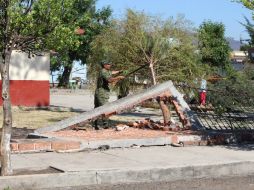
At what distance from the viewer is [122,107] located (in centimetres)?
1360

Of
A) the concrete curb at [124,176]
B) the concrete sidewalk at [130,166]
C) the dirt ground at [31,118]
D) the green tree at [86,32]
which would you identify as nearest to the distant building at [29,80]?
the dirt ground at [31,118]

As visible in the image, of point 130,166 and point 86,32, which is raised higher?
point 86,32

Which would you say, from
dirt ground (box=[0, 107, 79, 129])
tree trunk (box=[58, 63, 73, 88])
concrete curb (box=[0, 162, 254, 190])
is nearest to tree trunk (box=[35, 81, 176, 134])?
dirt ground (box=[0, 107, 79, 129])

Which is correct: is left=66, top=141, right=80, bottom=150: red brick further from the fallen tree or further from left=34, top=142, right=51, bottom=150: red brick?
the fallen tree

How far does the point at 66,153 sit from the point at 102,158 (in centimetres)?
84

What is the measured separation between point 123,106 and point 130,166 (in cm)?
407

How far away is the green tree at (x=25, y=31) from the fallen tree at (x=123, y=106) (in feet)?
8.92

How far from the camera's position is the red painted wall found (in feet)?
75.7

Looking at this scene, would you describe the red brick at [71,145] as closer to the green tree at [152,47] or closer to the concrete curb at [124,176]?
the concrete curb at [124,176]

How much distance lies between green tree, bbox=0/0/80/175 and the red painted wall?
1253 centimetres

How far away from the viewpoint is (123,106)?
13.6m

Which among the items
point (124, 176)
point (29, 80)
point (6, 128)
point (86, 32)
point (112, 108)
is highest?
point (86, 32)

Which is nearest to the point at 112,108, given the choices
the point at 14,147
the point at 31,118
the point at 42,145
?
the point at 42,145

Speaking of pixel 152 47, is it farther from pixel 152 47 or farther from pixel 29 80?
pixel 29 80
